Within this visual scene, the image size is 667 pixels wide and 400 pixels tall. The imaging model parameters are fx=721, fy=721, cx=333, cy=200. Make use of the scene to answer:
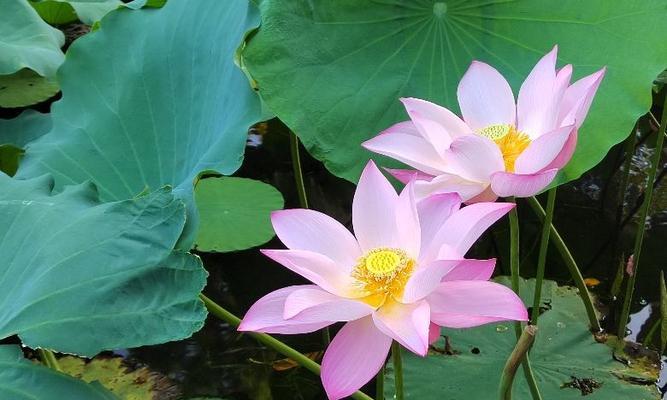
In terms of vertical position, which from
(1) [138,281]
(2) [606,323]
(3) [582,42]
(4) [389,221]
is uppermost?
(3) [582,42]

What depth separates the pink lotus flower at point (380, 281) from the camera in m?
0.59

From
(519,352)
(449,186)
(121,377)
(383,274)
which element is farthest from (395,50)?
(121,377)

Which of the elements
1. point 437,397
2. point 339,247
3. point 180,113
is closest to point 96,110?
point 180,113

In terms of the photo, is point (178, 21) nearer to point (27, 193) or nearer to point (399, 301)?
point (27, 193)

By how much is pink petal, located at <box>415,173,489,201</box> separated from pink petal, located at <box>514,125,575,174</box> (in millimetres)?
41

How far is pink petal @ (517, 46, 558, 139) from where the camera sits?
2.47ft

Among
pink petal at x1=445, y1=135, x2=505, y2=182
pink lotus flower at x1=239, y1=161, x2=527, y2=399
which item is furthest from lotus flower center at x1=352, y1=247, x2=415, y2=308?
pink petal at x1=445, y1=135, x2=505, y2=182

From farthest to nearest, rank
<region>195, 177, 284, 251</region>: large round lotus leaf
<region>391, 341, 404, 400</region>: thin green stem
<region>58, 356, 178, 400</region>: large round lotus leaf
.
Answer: <region>195, 177, 284, 251</region>: large round lotus leaf
<region>58, 356, 178, 400</region>: large round lotus leaf
<region>391, 341, 404, 400</region>: thin green stem

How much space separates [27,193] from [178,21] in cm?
38

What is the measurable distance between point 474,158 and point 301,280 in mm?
908

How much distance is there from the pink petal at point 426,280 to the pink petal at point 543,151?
16 cm

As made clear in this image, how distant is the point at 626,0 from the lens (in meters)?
1.09

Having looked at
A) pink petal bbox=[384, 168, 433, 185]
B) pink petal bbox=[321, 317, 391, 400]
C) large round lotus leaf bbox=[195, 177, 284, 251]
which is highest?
pink petal bbox=[384, 168, 433, 185]

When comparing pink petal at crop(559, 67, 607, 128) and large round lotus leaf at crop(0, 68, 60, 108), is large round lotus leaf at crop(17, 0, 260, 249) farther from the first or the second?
large round lotus leaf at crop(0, 68, 60, 108)
